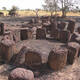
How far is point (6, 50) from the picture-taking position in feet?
23.8

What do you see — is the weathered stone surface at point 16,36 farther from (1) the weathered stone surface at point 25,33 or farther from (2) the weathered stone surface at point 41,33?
(2) the weathered stone surface at point 41,33

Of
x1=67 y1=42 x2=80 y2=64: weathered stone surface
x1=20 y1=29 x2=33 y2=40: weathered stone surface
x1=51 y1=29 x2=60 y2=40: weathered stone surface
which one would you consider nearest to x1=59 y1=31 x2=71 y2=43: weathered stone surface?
x1=51 y1=29 x2=60 y2=40: weathered stone surface

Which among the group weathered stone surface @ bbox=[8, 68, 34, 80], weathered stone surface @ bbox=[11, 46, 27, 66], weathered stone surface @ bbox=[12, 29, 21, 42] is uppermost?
weathered stone surface @ bbox=[12, 29, 21, 42]

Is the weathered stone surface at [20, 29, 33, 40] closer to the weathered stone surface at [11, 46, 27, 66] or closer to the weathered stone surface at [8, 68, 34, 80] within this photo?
the weathered stone surface at [11, 46, 27, 66]

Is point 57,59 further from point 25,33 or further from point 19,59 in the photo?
point 25,33

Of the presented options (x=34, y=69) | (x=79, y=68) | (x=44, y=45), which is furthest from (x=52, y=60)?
(x=44, y=45)

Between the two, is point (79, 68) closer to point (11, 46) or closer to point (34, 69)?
point (34, 69)

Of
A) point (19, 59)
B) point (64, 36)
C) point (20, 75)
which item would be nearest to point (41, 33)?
point (64, 36)

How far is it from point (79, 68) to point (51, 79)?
157 centimetres

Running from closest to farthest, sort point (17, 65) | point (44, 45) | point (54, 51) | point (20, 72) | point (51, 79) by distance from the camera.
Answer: point (20, 72), point (51, 79), point (54, 51), point (17, 65), point (44, 45)

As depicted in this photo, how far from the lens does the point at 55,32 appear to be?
11.1 metres

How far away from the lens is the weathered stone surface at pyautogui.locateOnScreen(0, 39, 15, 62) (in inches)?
283

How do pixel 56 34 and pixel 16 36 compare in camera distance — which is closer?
pixel 16 36

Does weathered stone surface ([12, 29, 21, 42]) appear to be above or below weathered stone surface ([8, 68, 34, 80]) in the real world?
above
